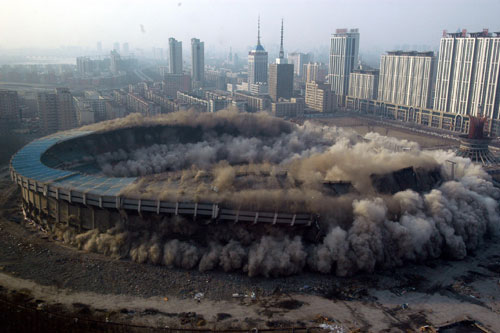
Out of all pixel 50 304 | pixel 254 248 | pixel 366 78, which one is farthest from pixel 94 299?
pixel 366 78

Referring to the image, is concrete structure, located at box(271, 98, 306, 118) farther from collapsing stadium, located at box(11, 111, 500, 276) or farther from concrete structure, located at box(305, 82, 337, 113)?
collapsing stadium, located at box(11, 111, 500, 276)

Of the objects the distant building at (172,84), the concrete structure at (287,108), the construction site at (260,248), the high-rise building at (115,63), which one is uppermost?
the high-rise building at (115,63)

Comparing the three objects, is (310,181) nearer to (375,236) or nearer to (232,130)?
(375,236)

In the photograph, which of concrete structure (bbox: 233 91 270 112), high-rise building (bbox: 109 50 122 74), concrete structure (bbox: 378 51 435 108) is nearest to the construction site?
concrete structure (bbox: 233 91 270 112)

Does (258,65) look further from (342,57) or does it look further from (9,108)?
(9,108)

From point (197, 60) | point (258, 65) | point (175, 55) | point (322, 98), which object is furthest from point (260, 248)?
point (175, 55)

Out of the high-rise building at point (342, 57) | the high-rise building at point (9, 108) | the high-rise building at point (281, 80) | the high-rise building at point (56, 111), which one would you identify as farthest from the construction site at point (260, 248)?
the high-rise building at point (342, 57)

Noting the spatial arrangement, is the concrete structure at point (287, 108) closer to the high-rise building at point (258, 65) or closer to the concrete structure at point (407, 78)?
the concrete structure at point (407, 78)
